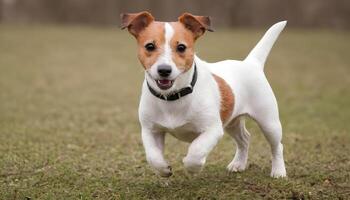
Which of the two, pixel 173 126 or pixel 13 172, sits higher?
pixel 173 126

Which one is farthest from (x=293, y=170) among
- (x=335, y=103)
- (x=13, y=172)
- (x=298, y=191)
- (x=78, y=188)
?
(x=335, y=103)

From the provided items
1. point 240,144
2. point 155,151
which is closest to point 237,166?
point 240,144

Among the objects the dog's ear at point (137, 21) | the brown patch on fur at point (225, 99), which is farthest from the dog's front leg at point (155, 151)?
the dog's ear at point (137, 21)

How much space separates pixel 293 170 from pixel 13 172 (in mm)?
2499

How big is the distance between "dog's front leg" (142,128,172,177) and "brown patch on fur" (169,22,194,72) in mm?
613

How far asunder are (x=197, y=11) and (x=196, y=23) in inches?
871

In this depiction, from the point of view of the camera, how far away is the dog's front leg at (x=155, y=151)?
4418 millimetres

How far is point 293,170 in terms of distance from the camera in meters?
5.50

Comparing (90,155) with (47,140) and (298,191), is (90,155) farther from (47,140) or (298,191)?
(298,191)

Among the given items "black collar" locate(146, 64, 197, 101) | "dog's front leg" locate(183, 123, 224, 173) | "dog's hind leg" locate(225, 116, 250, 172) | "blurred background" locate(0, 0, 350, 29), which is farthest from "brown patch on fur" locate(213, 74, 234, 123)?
"blurred background" locate(0, 0, 350, 29)

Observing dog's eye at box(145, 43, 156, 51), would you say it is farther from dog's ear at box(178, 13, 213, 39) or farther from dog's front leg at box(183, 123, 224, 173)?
dog's front leg at box(183, 123, 224, 173)

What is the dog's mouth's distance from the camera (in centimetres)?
416

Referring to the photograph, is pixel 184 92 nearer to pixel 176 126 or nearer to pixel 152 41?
pixel 176 126

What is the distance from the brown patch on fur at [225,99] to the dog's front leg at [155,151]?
19.9 inches
